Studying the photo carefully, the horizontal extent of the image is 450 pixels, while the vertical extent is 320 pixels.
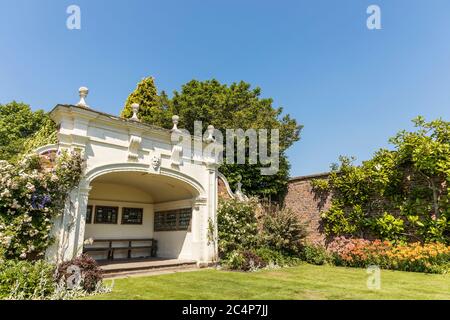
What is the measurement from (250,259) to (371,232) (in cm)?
493

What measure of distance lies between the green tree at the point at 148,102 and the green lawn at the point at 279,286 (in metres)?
11.7

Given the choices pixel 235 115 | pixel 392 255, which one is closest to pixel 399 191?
pixel 392 255

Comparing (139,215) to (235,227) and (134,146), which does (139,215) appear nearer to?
(235,227)

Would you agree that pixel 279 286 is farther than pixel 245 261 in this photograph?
No

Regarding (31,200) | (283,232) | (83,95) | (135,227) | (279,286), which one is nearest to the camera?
(31,200)

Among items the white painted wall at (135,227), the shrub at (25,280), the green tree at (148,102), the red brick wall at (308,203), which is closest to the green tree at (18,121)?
the green tree at (148,102)

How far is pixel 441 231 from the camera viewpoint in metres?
9.77

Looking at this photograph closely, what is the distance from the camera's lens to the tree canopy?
14.7m

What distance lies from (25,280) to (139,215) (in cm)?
786

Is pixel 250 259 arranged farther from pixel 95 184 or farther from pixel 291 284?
pixel 95 184

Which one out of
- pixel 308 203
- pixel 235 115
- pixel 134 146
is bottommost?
pixel 308 203

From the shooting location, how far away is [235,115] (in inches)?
615

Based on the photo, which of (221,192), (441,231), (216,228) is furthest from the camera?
(221,192)
